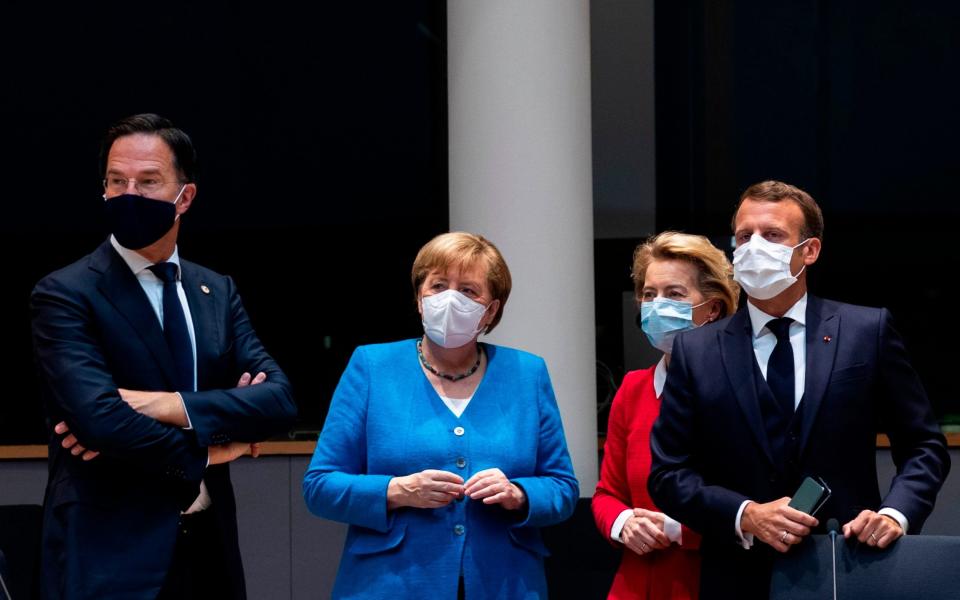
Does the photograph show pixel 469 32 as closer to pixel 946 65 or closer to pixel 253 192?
pixel 253 192

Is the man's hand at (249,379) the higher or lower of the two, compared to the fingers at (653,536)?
higher

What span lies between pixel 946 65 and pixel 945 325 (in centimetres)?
162

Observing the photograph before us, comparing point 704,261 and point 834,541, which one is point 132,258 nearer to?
point 704,261

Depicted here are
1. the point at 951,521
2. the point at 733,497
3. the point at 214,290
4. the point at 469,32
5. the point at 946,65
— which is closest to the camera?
the point at 733,497

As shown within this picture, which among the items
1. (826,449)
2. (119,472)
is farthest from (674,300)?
(119,472)

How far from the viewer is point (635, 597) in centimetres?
275

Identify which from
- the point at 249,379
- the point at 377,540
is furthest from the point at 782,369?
the point at 249,379

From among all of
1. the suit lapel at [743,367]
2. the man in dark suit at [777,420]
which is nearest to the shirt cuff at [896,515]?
the man in dark suit at [777,420]

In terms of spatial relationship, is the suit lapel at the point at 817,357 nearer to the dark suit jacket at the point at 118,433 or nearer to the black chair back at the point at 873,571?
the black chair back at the point at 873,571

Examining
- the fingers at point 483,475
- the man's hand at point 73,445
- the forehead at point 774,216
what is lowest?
the fingers at point 483,475

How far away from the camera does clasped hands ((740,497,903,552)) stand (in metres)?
2.28

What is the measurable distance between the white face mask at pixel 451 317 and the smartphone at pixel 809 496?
0.75 meters

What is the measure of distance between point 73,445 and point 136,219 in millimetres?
459

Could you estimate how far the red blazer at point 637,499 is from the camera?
8.89ft
